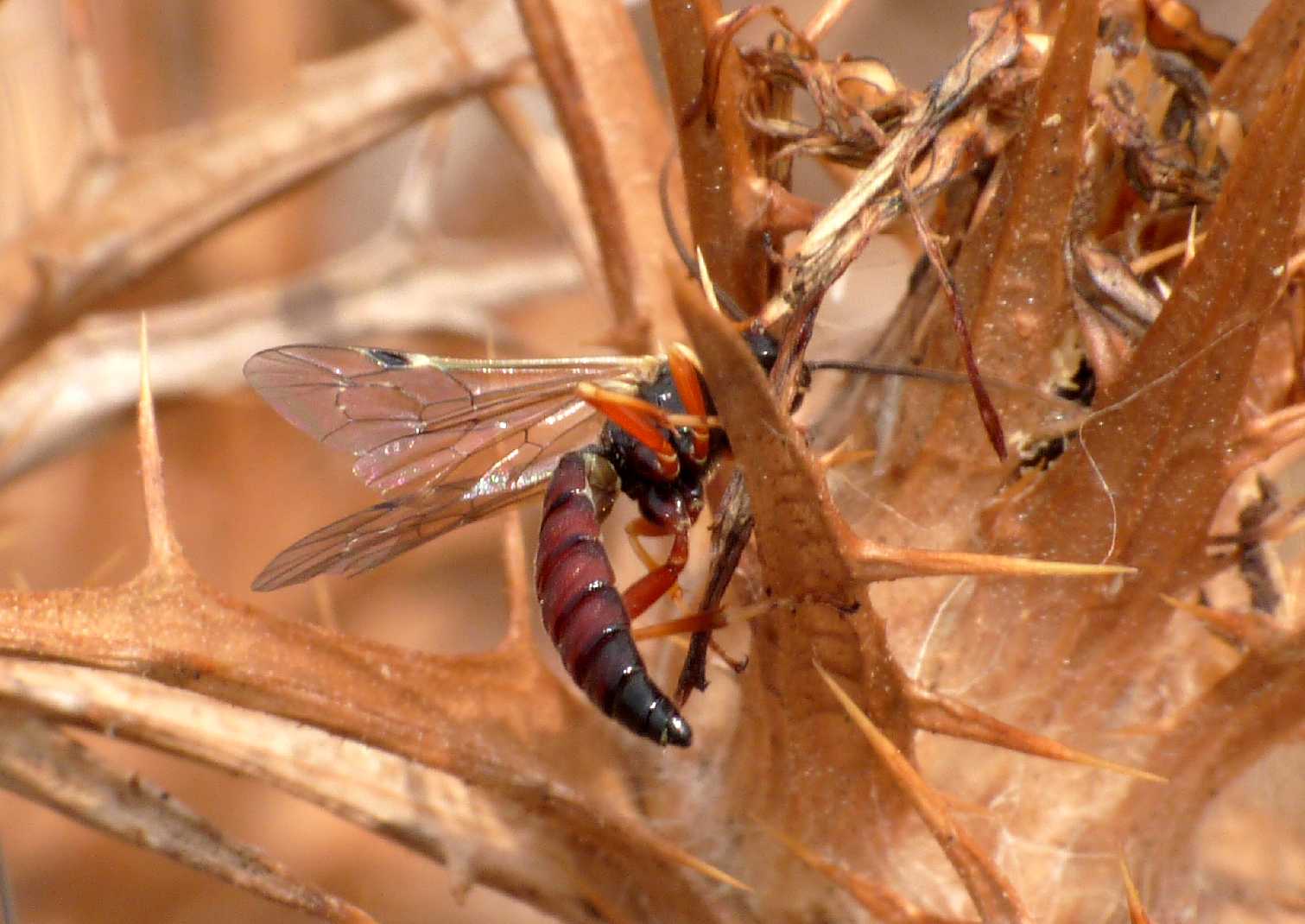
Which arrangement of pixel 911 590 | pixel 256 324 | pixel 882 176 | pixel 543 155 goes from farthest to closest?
pixel 256 324, pixel 543 155, pixel 911 590, pixel 882 176

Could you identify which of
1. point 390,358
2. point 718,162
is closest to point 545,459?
point 390,358

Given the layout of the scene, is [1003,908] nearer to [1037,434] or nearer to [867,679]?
[867,679]

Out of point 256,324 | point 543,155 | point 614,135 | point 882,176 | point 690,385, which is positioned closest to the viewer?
point 882,176

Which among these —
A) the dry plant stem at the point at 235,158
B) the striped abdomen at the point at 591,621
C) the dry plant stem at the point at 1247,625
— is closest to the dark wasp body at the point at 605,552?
the striped abdomen at the point at 591,621

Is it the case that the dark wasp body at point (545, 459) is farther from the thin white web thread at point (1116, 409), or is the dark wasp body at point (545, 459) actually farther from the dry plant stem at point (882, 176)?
the thin white web thread at point (1116, 409)

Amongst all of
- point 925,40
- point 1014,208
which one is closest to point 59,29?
point 925,40

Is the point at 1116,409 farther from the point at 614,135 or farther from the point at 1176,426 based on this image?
the point at 614,135

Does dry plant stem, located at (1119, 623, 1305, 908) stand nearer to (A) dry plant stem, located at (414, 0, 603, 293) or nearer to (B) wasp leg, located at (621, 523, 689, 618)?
(B) wasp leg, located at (621, 523, 689, 618)

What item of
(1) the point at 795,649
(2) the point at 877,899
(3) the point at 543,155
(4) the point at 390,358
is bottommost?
(2) the point at 877,899
